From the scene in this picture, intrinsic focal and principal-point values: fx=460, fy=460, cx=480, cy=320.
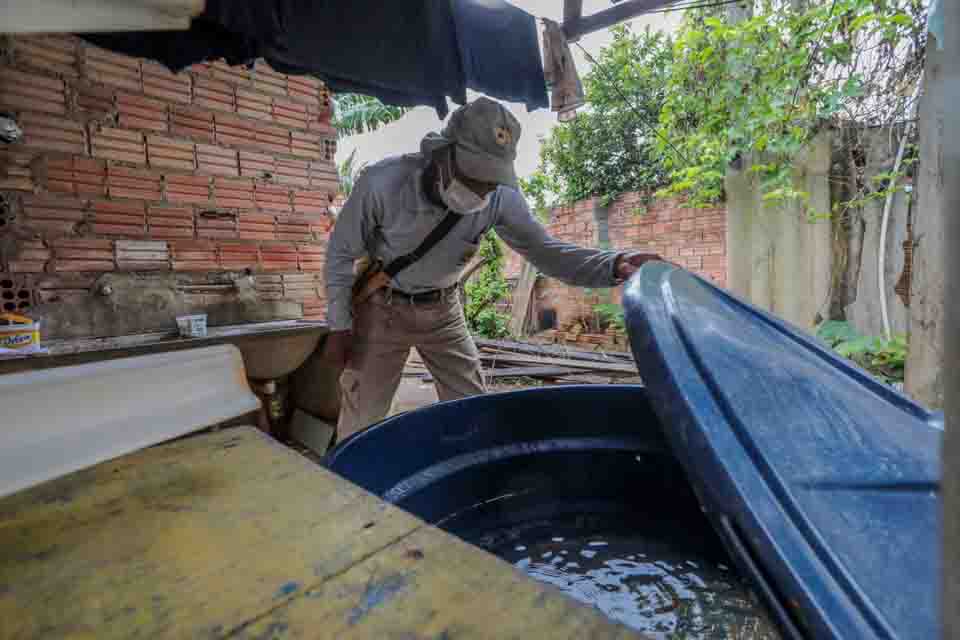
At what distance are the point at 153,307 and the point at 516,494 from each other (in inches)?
101

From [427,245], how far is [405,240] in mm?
105

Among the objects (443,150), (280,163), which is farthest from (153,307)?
(443,150)

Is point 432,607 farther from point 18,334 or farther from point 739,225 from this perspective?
point 739,225

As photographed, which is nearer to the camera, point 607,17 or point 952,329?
point 952,329

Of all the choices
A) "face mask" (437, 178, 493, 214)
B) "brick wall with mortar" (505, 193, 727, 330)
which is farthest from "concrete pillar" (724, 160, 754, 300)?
"face mask" (437, 178, 493, 214)

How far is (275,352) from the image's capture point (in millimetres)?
2717

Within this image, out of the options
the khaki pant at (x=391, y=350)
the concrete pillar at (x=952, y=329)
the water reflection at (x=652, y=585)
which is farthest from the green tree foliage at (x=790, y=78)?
the concrete pillar at (x=952, y=329)

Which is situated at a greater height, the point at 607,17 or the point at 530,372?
the point at 607,17

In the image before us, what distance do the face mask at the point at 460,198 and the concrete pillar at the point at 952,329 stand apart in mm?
1809

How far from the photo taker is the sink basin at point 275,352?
8.51 feet

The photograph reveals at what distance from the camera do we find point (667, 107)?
4.61 m

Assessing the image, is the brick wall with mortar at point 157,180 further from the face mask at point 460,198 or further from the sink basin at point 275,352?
the face mask at point 460,198

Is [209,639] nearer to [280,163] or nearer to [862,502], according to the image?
[862,502]

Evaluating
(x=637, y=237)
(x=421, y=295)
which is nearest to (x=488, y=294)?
(x=637, y=237)
